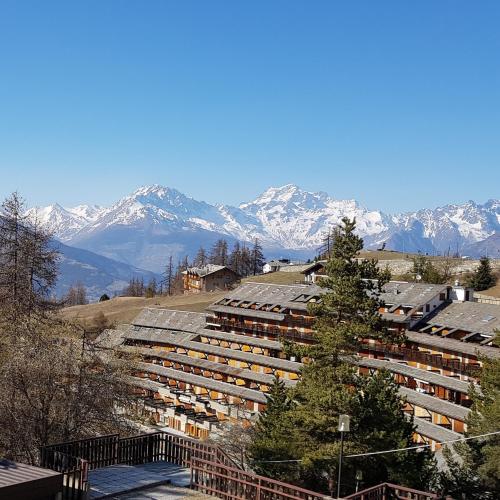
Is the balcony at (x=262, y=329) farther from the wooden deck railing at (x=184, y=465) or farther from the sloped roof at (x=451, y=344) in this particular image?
the wooden deck railing at (x=184, y=465)

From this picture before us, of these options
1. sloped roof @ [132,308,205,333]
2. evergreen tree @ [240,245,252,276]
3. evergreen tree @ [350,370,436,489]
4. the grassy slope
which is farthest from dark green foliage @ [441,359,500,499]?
evergreen tree @ [240,245,252,276]

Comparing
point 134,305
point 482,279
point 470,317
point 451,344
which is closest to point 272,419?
point 451,344

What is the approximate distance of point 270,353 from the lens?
246 feet

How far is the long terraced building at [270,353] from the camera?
53219 millimetres

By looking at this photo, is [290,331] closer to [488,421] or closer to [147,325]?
[147,325]

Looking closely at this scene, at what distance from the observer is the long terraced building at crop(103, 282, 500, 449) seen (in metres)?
53.2

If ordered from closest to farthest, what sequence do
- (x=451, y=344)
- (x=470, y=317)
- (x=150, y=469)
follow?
(x=150, y=469) → (x=451, y=344) → (x=470, y=317)

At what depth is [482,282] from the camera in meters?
117

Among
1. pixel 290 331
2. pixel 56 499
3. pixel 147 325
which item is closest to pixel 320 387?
pixel 56 499

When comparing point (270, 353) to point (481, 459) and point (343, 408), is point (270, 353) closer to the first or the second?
point (481, 459)

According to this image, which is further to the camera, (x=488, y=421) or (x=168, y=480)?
(x=488, y=421)

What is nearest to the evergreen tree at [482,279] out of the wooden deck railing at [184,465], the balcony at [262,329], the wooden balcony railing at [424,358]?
the balcony at [262,329]

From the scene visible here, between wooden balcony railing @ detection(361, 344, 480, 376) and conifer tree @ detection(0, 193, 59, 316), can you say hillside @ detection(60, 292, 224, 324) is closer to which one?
wooden balcony railing @ detection(361, 344, 480, 376)

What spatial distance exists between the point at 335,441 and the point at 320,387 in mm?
2526
